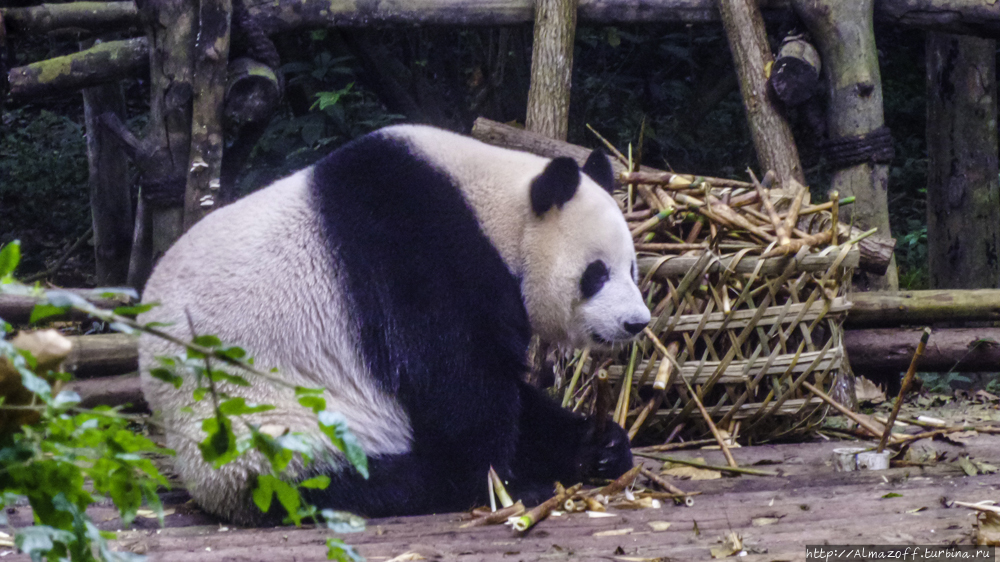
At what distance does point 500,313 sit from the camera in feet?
8.66

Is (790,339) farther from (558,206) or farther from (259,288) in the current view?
(259,288)

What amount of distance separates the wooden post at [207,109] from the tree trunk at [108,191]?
190 cm

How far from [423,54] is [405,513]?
4701 mm

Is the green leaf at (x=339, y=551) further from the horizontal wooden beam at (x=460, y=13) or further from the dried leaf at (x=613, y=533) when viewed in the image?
the horizontal wooden beam at (x=460, y=13)

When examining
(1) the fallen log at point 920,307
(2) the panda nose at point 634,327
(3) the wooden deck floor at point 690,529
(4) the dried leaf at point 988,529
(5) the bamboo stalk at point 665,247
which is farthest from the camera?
(1) the fallen log at point 920,307

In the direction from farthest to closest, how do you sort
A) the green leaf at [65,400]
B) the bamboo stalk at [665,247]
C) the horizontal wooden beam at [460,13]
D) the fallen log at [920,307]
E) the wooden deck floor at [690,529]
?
the horizontal wooden beam at [460,13]
the fallen log at [920,307]
the bamboo stalk at [665,247]
the wooden deck floor at [690,529]
the green leaf at [65,400]

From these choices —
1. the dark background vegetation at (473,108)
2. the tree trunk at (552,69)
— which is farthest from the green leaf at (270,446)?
the dark background vegetation at (473,108)

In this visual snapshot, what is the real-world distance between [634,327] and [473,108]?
417 cm

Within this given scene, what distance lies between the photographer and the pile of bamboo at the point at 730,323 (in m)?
3.11

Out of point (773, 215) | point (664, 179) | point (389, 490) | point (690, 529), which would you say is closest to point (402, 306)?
point (389, 490)

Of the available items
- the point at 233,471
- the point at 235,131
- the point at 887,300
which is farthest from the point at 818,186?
the point at 233,471

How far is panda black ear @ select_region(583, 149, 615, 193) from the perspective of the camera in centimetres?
310

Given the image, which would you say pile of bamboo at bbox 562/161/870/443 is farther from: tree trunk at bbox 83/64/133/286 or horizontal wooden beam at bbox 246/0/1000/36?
tree trunk at bbox 83/64/133/286

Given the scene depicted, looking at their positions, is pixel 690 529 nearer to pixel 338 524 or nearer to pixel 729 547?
pixel 729 547
